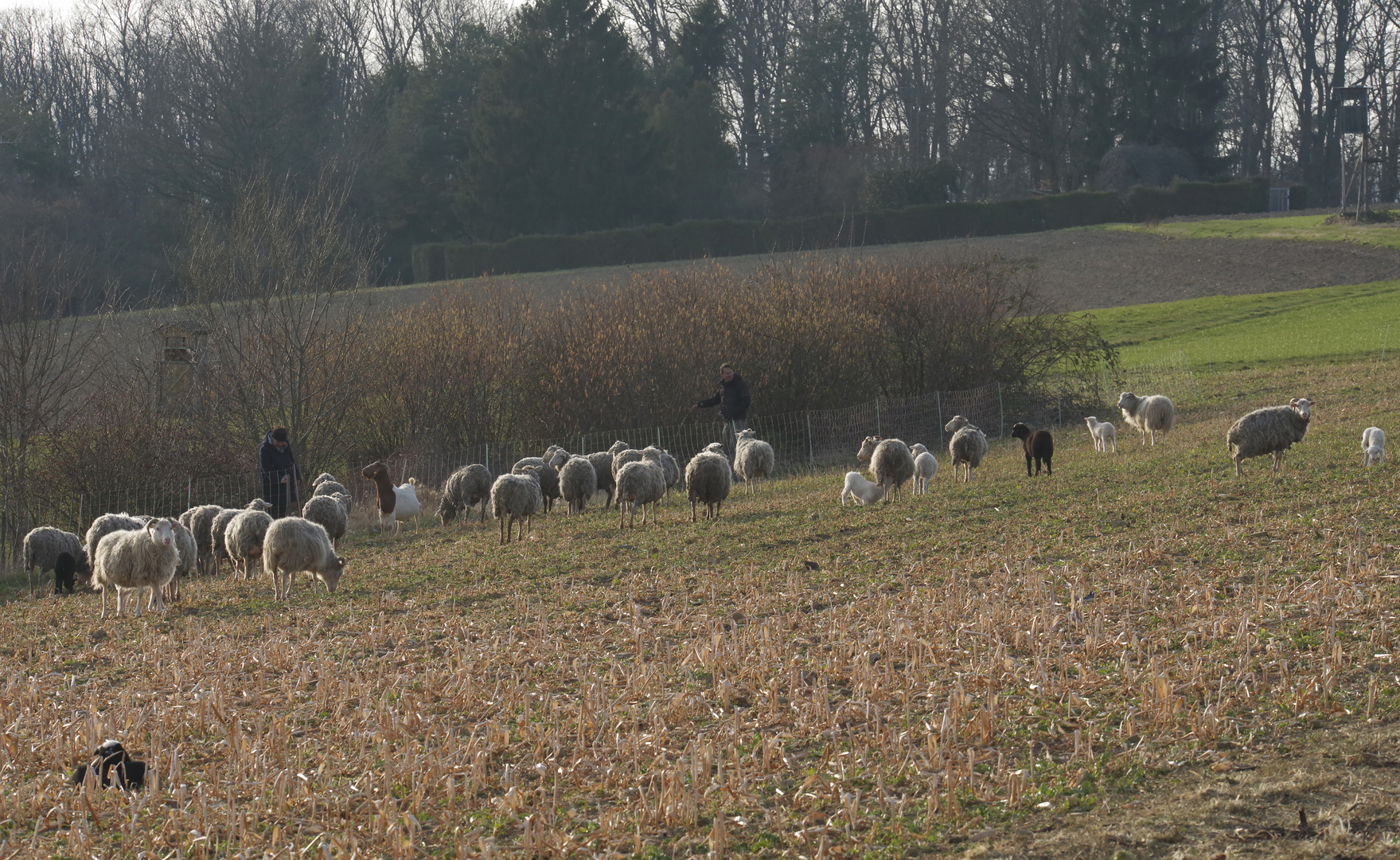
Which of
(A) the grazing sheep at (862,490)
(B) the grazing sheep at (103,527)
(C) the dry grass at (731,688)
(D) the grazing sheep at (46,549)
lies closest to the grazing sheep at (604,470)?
(A) the grazing sheep at (862,490)

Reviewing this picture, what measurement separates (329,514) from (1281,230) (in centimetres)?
5348

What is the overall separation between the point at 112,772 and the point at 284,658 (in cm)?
293

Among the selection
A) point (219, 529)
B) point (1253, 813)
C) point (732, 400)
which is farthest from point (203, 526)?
point (1253, 813)

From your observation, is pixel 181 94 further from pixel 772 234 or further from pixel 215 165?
pixel 772 234

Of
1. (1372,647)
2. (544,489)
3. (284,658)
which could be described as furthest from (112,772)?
(544,489)

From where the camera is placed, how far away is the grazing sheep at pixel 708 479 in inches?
625

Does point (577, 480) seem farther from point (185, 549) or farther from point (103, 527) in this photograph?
point (103, 527)

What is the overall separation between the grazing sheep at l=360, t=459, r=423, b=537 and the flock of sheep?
0.02 metres

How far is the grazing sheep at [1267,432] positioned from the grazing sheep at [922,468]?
379cm

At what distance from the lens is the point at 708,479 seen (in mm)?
15906

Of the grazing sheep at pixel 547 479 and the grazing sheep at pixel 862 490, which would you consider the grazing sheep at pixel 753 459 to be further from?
the grazing sheep at pixel 547 479

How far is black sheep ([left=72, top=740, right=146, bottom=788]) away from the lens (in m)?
6.33

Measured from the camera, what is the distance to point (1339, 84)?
7169 cm

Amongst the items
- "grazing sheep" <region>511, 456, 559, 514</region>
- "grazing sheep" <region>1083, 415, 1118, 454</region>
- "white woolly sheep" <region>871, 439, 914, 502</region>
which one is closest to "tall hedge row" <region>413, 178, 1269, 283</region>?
"grazing sheep" <region>1083, 415, 1118, 454</region>
